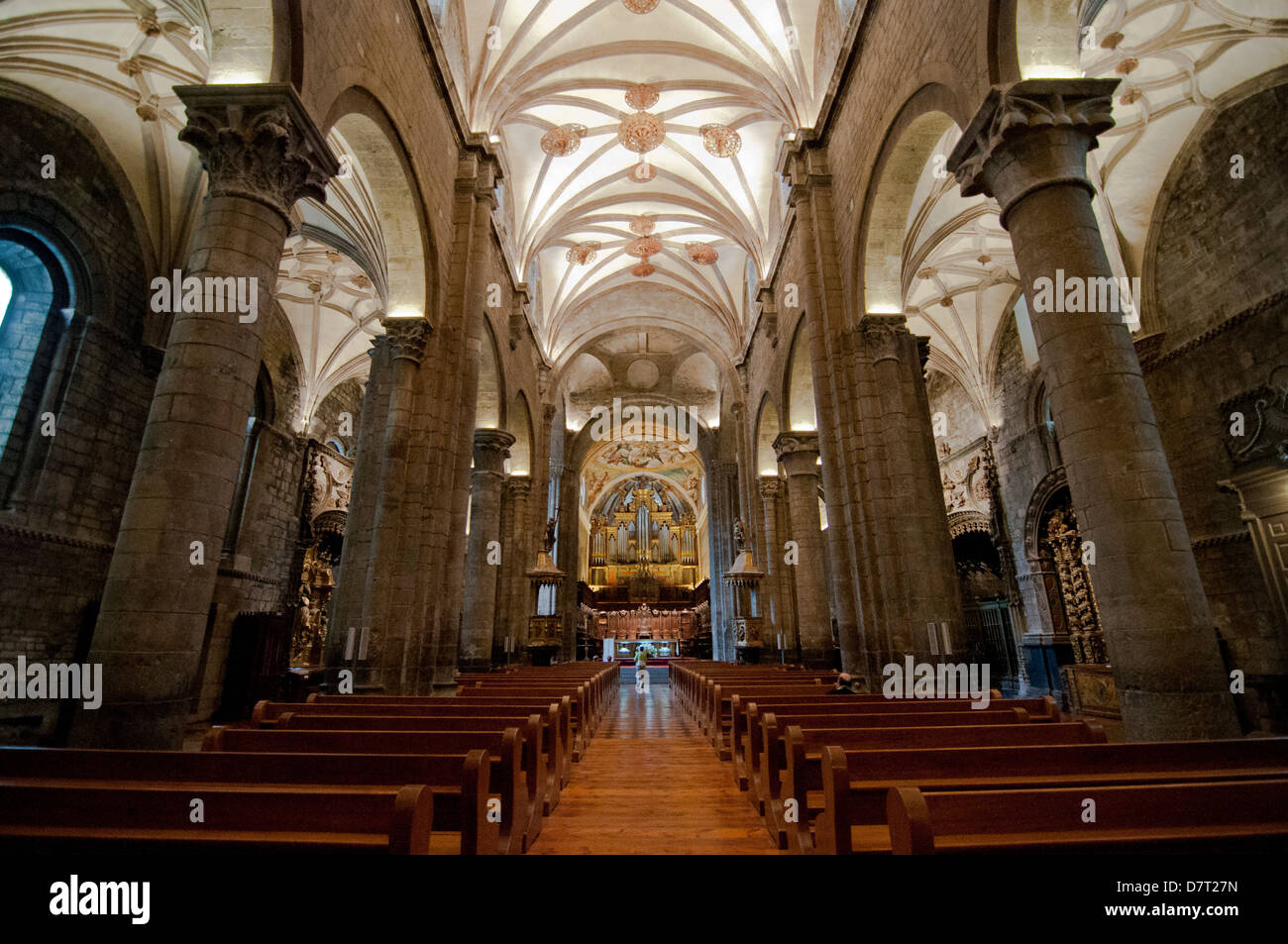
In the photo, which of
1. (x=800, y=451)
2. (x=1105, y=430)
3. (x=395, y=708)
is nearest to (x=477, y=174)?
(x=800, y=451)

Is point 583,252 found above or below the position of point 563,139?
above

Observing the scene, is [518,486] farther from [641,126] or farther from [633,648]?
[633,648]

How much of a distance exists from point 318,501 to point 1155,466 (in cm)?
1878

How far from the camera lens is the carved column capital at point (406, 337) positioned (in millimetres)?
9617

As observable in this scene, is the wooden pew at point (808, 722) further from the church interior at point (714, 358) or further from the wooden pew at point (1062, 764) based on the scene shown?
the wooden pew at point (1062, 764)

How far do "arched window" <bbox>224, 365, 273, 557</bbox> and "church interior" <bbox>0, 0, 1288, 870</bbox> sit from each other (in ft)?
0.42

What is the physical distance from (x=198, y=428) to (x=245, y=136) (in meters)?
2.73

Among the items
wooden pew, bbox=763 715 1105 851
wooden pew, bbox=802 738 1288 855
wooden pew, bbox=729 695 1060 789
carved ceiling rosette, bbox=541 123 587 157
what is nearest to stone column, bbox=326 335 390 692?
wooden pew, bbox=729 695 1060 789

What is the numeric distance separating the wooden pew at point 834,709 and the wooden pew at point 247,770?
245cm

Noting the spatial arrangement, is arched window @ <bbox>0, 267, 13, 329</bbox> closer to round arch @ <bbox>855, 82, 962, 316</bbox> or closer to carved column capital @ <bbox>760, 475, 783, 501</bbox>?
round arch @ <bbox>855, 82, 962, 316</bbox>

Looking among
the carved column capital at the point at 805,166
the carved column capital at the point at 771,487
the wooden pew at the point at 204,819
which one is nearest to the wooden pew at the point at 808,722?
the wooden pew at the point at 204,819

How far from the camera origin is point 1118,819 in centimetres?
222
